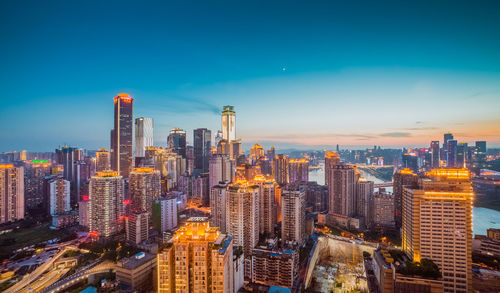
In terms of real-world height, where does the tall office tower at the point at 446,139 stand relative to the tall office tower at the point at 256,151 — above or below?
above

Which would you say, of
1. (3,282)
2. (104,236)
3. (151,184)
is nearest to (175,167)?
(151,184)

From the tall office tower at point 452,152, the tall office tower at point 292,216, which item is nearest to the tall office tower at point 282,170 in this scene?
the tall office tower at point 292,216

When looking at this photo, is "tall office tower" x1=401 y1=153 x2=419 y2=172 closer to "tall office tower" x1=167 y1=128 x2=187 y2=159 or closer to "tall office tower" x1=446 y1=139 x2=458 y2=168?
"tall office tower" x1=446 y1=139 x2=458 y2=168

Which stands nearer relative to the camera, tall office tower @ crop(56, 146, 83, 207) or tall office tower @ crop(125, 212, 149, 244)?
tall office tower @ crop(125, 212, 149, 244)

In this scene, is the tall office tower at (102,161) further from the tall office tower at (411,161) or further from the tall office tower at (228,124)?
the tall office tower at (411,161)

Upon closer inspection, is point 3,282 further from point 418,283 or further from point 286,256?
point 418,283

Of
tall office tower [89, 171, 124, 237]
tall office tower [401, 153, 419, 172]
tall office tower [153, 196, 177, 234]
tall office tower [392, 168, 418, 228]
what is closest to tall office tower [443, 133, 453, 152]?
tall office tower [401, 153, 419, 172]
